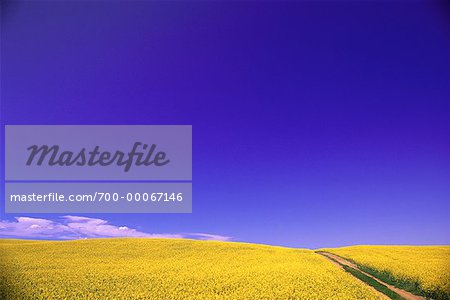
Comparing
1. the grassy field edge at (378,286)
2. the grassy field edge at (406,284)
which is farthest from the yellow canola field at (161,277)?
the grassy field edge at (406,284)

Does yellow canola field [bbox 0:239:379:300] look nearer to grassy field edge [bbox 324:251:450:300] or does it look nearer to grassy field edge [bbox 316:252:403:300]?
grassy field edge [bbox 316:252:403:300]

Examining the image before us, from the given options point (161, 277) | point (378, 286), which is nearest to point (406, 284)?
point (378, 286)

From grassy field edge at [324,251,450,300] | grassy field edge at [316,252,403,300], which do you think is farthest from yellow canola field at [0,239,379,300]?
grassy field edge at [324,251,450,300]

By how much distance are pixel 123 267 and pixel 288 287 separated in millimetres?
9079

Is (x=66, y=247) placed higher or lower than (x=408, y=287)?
higher

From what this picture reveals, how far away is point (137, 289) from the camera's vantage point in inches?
594

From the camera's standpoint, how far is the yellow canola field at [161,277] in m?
14.6

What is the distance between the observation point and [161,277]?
17.4 meters

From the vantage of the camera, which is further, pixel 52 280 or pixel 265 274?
pixel 265 274

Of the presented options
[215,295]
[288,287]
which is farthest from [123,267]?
[288,287]

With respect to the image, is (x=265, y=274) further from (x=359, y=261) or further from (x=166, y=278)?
(x=359, y=261)

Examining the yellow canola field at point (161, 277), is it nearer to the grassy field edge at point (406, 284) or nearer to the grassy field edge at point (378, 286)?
the grassy field edge at point (378, 286)

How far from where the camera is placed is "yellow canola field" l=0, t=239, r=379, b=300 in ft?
48.0

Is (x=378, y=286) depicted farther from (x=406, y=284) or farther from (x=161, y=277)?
(x=161, y=277)
